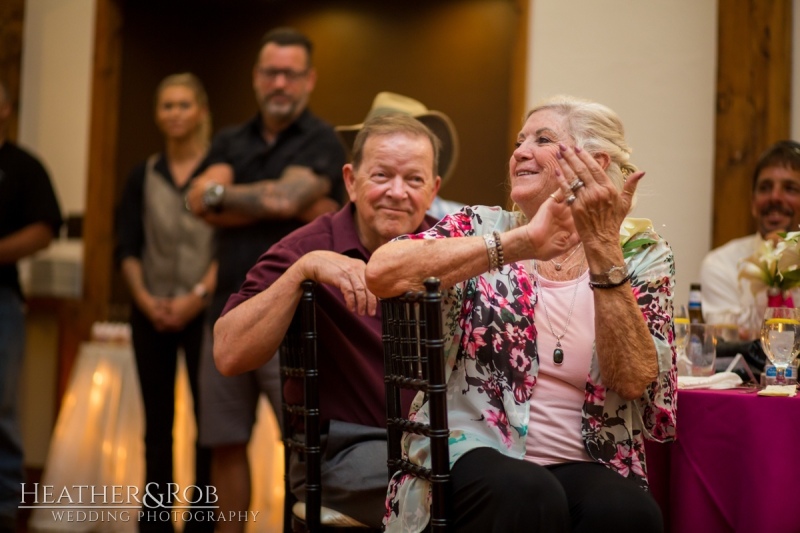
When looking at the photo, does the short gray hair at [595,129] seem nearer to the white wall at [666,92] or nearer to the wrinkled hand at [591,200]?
the wrinkled hand at [591,200]

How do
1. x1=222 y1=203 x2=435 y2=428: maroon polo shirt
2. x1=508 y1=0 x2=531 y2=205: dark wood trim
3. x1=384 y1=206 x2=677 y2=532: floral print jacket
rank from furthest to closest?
x1=508 y1=0 x2=531 y2=205: dark wood trim → x1=222 y1=203 x2=435 y2=428: maroon polo shirt → x1=384 y1=206 x2=677 y2=532: floral print jacket

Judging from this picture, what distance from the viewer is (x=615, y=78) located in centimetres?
414

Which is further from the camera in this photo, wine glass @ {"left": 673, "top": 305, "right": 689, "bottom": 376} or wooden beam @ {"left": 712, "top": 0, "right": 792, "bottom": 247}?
wooden beam @ {"left": 712, "top": 0, "right": 792, "bottom": 247}

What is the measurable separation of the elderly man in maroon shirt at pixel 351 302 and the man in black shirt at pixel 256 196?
0.76m

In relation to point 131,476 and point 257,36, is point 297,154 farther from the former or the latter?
point 257,36

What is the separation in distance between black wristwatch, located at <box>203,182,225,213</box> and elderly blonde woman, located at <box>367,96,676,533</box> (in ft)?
4.78

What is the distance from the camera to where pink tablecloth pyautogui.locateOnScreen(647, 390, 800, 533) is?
1.88 metres

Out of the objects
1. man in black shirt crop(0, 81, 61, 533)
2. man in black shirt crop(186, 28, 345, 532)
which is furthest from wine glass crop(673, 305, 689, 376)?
man in black shirt crop(0, 81, 61, 533)

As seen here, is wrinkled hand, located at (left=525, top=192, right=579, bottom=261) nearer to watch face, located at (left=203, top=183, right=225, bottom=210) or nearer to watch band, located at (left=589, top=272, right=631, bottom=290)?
watch band, located at (left=589, top=272, right=631, bottom=290)

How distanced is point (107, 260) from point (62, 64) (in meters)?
1.09

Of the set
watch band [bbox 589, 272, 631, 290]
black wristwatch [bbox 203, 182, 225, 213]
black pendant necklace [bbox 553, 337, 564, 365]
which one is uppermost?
black wristwatch [bbox 203, 182, 225, 213]

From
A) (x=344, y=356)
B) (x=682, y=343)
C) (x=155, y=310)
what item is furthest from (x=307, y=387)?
(x=155, y=310)

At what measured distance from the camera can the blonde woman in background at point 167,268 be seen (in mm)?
3748

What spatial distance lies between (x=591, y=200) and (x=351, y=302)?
1.87 ft
